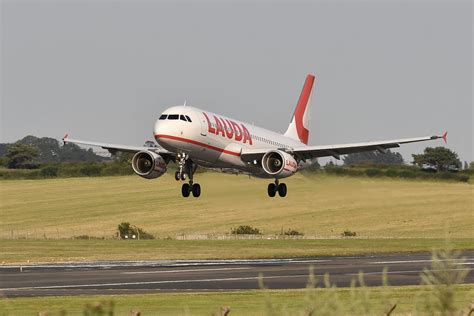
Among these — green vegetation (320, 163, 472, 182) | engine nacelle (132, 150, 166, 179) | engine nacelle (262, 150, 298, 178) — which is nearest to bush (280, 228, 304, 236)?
green vegetation (320, 163, 472, 182)

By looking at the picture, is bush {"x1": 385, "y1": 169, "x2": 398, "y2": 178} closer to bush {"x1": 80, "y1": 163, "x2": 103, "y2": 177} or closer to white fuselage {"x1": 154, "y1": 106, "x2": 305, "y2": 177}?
white fuselage {"x1": 154, "y1": 106, "x2": 305, "y2": 177}

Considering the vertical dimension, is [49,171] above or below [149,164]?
above

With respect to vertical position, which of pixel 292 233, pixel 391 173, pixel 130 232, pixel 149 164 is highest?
pixel 391 173

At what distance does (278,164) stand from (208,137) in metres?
6.41

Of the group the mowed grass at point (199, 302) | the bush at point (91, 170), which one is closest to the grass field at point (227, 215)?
the bush at point (91, 170)

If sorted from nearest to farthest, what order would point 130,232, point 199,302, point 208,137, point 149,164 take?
point 199,302 < point 208,137 < point 149,164 < point 130,232

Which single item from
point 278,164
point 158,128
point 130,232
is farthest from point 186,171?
point 130,232

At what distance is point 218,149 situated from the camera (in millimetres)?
60375

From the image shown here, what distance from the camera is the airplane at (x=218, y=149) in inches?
2264

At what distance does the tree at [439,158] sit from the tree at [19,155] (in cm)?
5926

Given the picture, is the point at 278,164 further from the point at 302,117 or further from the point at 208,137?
the point at 302,117

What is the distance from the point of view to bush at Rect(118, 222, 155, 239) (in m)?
103

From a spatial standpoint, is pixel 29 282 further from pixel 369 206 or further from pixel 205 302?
pixel 369 206

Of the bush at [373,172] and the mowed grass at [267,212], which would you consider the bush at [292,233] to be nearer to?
the mowed grass at [267,212]
